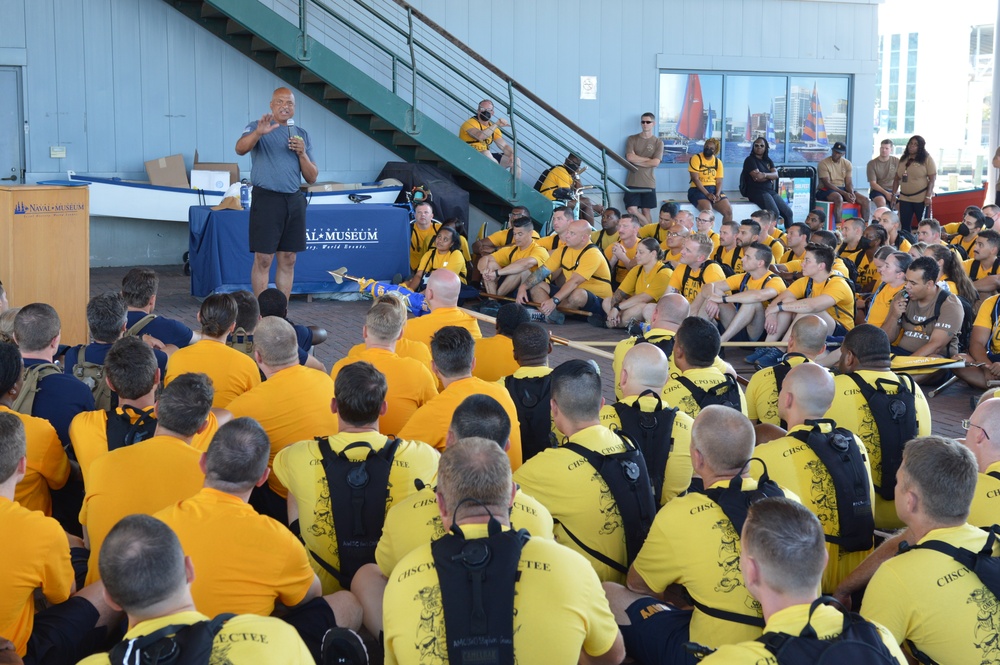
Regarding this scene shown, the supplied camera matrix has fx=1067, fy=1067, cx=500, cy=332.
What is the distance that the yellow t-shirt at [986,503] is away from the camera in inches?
145

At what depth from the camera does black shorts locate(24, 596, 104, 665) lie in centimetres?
350

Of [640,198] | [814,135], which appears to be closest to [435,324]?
[640,198]

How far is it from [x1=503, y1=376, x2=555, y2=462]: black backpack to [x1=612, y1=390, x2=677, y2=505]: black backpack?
857 mm

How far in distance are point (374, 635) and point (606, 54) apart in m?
15.1

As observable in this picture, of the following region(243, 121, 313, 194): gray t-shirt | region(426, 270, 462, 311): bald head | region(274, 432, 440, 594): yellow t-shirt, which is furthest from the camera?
region(243, 121, 313, 194): gray t-shirt

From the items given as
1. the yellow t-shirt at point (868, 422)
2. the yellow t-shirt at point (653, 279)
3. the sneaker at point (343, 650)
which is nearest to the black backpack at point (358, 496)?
the sneaker at point (343, 650)

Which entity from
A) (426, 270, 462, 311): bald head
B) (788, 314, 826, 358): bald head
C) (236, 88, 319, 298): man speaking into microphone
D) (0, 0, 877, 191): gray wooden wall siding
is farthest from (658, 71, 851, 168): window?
(788, 314, 826, 358): bald head

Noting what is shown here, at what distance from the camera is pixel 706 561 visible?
Result: 3.43 metres

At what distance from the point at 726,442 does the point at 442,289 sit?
3.58 m

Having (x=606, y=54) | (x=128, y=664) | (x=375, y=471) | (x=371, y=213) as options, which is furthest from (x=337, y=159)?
(x=128, y=664)

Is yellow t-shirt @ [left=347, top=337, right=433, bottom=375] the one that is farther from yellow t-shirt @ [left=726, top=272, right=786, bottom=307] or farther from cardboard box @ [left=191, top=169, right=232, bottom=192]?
cardboard box @ [left=191, top=169, right=232, bottom=192]

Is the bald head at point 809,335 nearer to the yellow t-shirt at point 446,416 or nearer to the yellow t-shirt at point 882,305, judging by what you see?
the yellow t-shirt at point 446,416

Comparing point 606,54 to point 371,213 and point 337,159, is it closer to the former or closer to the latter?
point 337,159

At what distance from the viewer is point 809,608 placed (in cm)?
263
